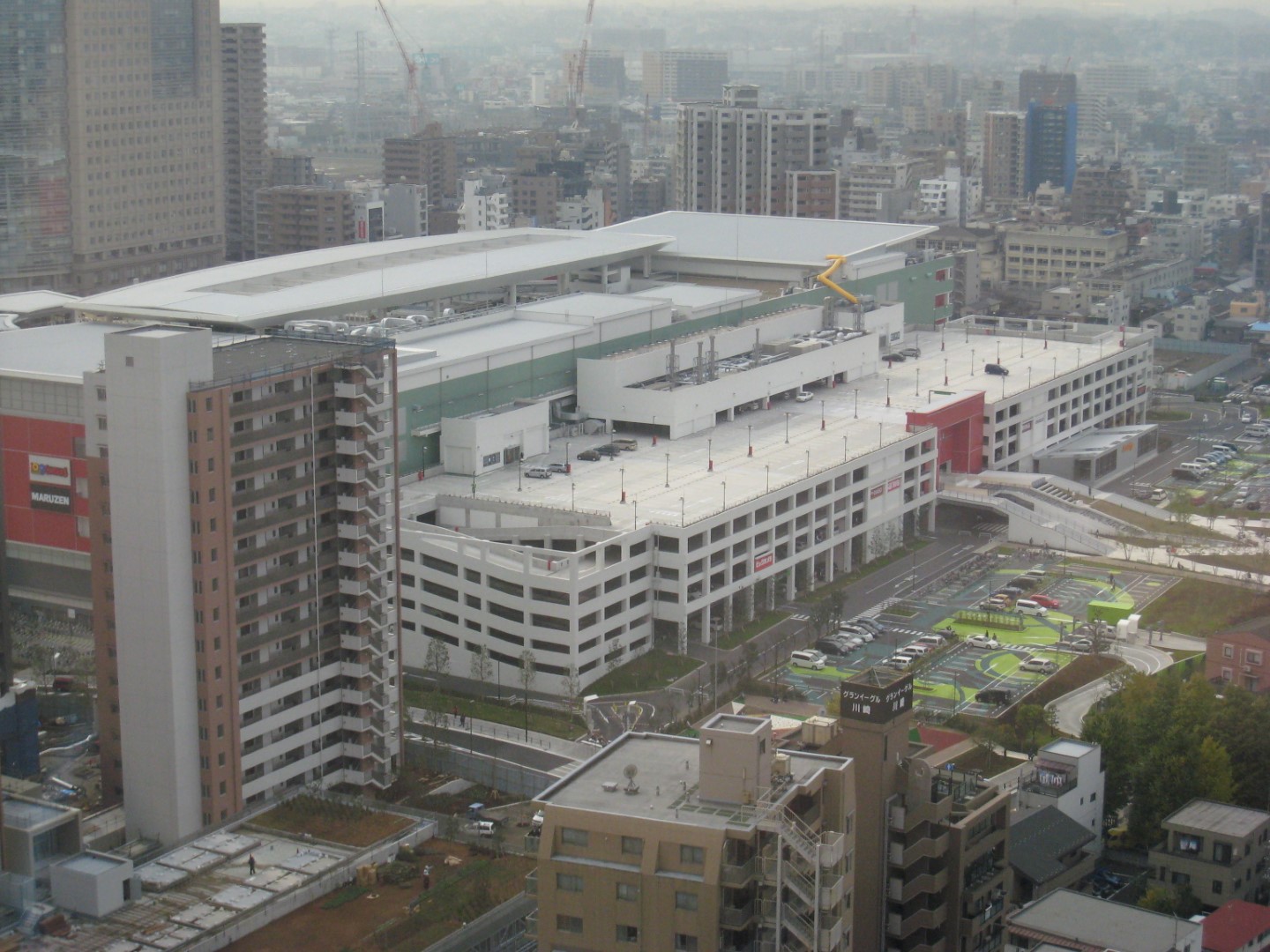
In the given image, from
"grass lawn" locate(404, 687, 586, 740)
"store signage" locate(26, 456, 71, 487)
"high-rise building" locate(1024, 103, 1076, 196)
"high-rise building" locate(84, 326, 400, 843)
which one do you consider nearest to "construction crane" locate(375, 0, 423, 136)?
"high-rise building" locate(1024, 103, 1076, 196)

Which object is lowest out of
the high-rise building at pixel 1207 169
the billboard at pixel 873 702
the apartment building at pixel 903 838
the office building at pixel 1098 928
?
the office building at pixel 1098 928

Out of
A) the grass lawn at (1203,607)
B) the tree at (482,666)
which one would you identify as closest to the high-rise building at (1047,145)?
the grass lawn at (1203,607)

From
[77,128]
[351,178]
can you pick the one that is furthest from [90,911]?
[351,178]

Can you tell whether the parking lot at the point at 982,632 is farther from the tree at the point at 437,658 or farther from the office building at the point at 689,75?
the office building at the point at 689,75

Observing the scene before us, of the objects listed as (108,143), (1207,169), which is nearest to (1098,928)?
(108,143)

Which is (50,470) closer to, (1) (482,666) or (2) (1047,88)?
(1) (482,666)

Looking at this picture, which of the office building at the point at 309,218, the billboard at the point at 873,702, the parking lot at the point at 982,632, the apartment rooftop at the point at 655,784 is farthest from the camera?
the office building at the point at 309,218

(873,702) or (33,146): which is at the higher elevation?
(33,146)
